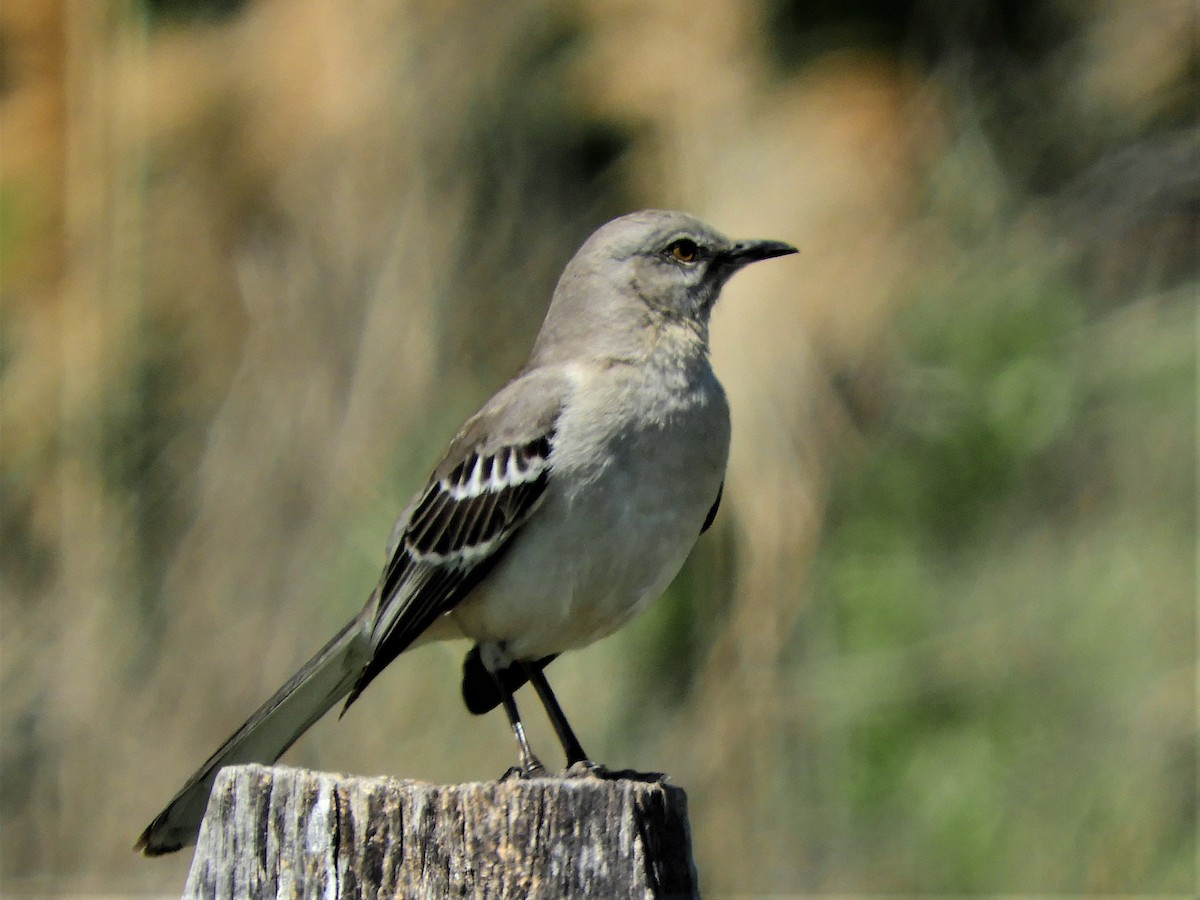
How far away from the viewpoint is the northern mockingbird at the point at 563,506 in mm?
3719

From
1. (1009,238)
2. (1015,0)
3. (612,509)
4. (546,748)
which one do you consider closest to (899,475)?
(1009,238)

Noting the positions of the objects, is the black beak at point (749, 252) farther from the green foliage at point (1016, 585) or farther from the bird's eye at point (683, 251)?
the green foliage at point (1016, 585)

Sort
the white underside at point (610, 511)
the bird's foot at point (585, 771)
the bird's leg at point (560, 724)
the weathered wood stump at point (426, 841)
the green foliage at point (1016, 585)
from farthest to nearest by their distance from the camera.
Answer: the green foliage at point (1016, 585) < the bird's leg at point (560, 724) < the white underside at point (610, 511) < the bird's foot at point (585, 771) < the weathered wood stump at point (426, 841)

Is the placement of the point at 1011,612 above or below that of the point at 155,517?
below

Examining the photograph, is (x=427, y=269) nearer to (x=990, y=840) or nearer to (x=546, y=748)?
(x=546, y=748)

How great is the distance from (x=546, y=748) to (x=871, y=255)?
3220mm

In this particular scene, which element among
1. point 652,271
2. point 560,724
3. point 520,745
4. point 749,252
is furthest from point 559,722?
point 749,252

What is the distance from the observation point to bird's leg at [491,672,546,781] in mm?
3637

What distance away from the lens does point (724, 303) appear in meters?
7.32

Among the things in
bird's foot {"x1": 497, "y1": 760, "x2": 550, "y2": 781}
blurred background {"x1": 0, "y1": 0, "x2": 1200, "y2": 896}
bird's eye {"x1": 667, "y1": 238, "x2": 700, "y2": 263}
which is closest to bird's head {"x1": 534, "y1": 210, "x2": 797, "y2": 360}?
bird's eye {"x1": 667, "y1": 238, "x2": 700, "y2": 263}

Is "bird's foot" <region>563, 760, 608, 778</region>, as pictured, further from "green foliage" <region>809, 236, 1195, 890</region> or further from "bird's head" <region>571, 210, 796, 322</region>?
"green foliage" <region>809, 236, 1195, 890</region>

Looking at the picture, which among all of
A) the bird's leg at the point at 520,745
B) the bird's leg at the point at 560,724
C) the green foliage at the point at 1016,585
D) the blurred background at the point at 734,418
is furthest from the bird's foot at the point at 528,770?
the green foliage at the point at 1016,585

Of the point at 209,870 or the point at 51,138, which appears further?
the point at 51,138

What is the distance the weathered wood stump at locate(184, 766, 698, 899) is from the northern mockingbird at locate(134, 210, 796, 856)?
0.91 meters
